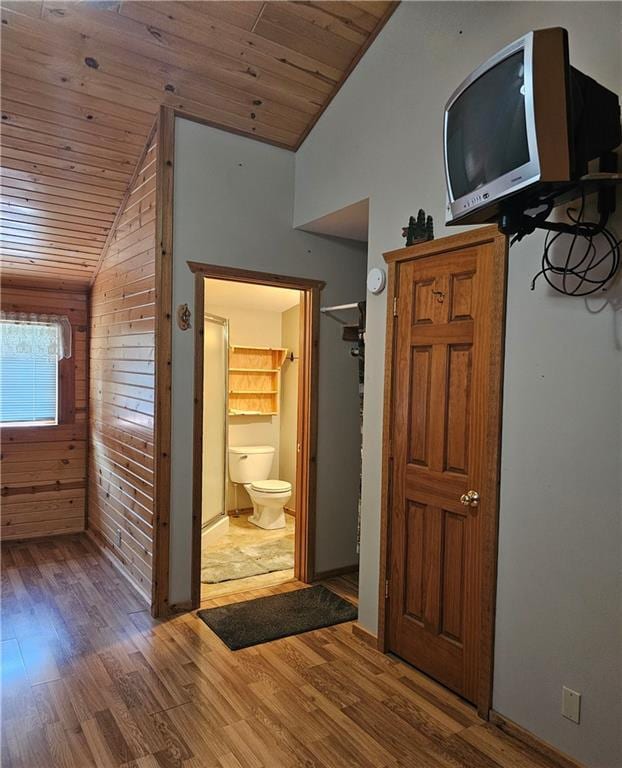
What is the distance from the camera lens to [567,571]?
2.00 meters

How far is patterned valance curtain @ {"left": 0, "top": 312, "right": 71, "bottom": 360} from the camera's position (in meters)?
4.48

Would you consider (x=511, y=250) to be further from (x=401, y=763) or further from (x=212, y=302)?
(x=212, y=302)

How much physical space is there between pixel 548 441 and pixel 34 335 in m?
4.17

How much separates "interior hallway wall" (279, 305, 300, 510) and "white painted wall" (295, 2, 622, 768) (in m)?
2.75

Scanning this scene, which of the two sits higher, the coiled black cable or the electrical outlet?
the coiled black cable

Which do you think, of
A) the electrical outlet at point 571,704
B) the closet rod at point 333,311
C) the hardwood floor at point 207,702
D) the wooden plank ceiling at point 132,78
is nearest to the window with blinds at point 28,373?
the wooden plank ceiling at point 132,78

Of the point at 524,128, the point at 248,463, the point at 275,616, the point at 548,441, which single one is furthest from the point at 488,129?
the point at 248,463

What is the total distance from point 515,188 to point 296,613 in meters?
2.68

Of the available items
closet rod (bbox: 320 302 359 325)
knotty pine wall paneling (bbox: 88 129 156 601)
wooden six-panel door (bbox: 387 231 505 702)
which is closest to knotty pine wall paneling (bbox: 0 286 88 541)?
knotty pine wall paneling (bbox: 88 129 156 601)

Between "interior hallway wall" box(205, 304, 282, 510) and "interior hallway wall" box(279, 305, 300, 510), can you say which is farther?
"interior hallway wall" box(279, 305, 300, 510)

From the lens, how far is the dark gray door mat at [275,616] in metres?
3.01

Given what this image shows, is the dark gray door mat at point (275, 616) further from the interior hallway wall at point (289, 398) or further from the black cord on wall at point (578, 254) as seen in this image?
the black cord on wall at point (578, 254)

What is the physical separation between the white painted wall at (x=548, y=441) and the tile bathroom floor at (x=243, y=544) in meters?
1.87

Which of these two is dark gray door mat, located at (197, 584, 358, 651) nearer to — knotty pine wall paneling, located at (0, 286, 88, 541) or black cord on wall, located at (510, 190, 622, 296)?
knotty pine wall paneling, located at (0, 286, 88, 541)
